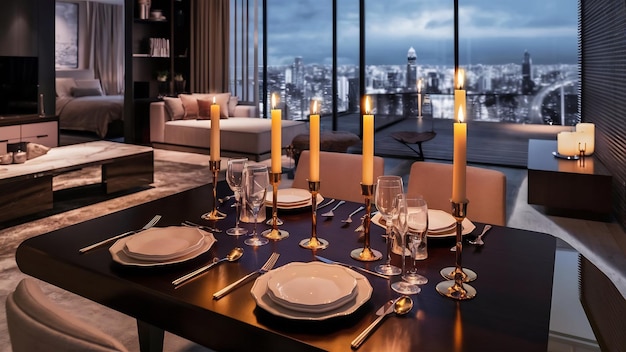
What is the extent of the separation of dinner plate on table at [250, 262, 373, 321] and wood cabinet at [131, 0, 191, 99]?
21.9 feet

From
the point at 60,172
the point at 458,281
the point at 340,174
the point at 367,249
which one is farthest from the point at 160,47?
the point at 458,281

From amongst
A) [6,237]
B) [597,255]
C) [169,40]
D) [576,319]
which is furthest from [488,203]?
[169,40]

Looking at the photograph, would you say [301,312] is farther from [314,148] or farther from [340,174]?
[340,174]

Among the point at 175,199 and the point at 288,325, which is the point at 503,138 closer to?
the point at 175,199

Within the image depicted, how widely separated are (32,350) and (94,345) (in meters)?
0.12

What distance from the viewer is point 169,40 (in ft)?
24.3

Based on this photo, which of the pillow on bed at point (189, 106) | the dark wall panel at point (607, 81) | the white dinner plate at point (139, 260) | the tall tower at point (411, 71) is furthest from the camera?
the pillow on bed at point (189, 106)

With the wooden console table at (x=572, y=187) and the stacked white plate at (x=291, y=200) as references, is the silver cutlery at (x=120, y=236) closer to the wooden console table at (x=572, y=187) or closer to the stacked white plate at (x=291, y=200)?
the stacked white plate at (x=291, y=200)

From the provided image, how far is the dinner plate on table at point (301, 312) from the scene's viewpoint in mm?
915

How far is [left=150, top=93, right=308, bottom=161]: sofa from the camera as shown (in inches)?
234

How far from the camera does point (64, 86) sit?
8945 mm

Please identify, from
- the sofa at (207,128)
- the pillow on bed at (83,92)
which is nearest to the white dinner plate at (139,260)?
the sofa at (207,128)

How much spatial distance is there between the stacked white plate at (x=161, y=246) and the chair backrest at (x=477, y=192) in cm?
91

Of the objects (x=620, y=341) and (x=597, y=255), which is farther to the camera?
(x=597, y=255)
